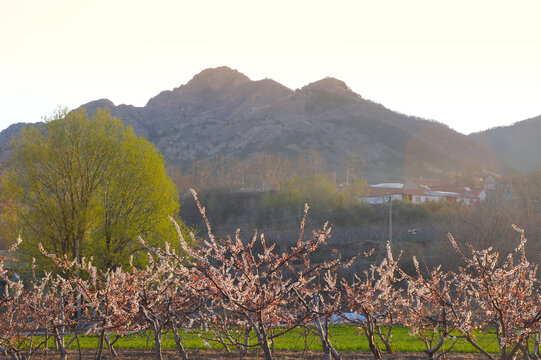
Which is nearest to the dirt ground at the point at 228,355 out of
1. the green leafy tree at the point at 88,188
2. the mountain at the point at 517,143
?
the green leafy tree at the point at 88,188

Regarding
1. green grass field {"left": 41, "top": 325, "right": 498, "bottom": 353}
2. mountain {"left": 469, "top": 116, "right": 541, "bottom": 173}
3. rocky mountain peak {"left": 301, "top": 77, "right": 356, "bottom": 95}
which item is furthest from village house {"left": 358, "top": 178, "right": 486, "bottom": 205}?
rocky mountain peak {"left": 301, "top": 77, "right": 356, "bottom": 95}

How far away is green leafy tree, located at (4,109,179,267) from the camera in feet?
77.0

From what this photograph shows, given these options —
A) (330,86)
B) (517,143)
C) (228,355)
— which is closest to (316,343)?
(228,355)

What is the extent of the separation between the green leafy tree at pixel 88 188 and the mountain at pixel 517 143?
91076mm

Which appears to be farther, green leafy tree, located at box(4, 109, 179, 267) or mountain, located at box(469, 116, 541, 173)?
mountain, located at box(469, 116, 541, 173)

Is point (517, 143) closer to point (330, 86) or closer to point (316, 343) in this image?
point (330, 86)

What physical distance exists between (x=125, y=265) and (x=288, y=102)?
148m

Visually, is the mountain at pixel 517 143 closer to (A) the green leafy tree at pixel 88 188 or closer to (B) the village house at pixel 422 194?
(B) the village house at pixel 422 194

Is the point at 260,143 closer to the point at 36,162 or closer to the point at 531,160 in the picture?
the point at 531,160

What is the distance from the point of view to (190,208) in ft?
210

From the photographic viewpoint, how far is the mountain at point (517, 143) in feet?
350

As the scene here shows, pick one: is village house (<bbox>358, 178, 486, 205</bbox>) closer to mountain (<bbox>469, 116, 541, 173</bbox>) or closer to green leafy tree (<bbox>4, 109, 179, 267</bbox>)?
mountain (<bbox>469, 116, 541, 173</bbox>)

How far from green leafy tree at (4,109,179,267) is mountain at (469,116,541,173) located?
9108 centimetres

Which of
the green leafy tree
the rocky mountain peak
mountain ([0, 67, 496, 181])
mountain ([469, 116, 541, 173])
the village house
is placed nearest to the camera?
the green leafy tree
